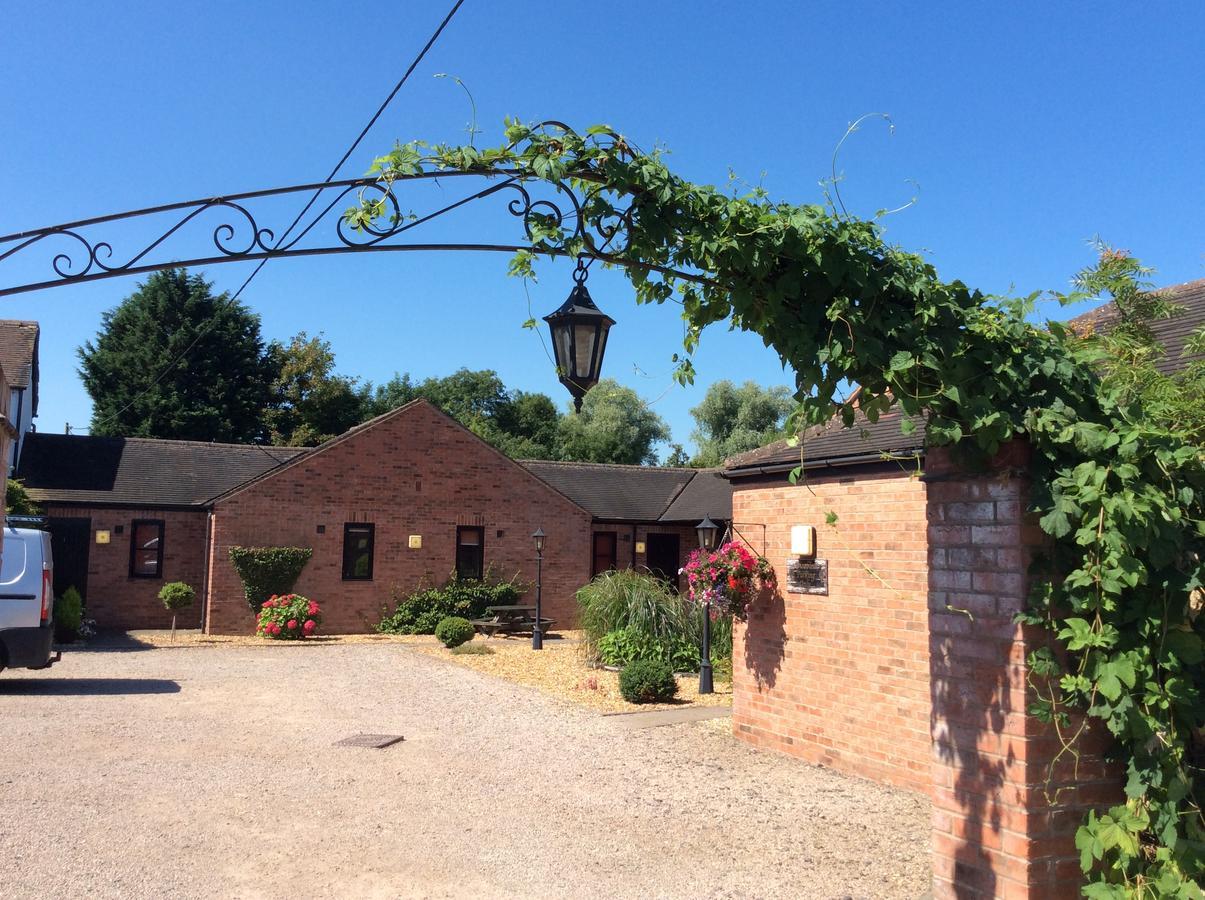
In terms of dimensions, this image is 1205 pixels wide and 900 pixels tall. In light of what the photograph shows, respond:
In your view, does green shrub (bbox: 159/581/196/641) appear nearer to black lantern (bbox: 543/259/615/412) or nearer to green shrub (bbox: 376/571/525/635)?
green shrub (bbox: 376/571/525/635)

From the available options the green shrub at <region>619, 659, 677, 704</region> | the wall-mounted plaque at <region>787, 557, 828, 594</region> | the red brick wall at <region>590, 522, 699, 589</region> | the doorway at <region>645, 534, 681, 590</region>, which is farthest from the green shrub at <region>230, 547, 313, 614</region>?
the wall-mounted plaque at <region>787, 557, 828, 594</region>

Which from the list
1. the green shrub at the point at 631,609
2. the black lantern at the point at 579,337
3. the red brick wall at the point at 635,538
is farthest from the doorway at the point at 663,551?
the black lantern at the point at 579,337

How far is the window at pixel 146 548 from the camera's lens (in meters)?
22.5

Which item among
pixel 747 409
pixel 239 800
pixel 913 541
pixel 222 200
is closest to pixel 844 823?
pixel 913 541

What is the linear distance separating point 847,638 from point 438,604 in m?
16.1

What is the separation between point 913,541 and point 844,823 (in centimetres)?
236

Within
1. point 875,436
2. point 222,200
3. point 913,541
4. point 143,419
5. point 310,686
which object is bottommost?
point 310,686

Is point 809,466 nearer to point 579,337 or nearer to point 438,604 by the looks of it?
point 579,337

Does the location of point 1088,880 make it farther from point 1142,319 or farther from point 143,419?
point 143,419

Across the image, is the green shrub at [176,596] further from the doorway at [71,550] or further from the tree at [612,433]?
the tree at [612,433]

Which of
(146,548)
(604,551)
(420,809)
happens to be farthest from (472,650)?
(420,809)

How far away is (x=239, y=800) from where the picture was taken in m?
7.48

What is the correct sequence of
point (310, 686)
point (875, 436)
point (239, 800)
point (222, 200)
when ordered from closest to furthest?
point (222, 200) → point (239, 800) → point (875, 436) → point (310, 686)

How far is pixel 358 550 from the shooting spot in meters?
23.1
